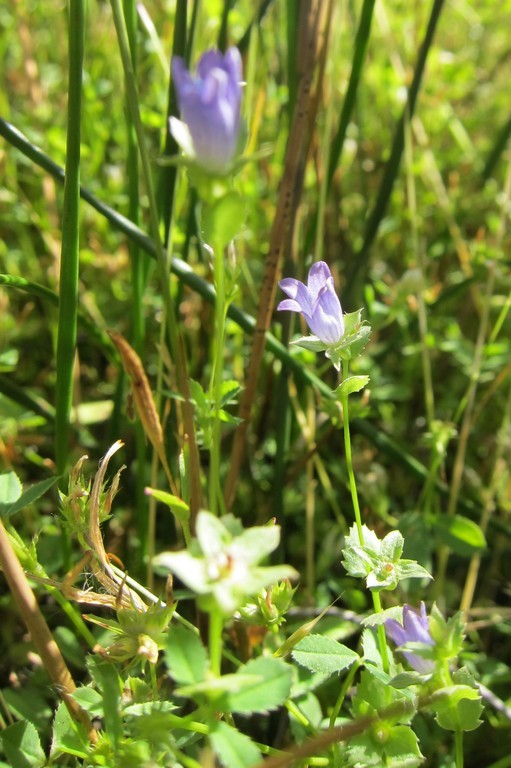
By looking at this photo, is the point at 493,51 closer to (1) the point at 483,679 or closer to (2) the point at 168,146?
(2) the point at 168,146

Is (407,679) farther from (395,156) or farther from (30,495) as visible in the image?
(395,156)

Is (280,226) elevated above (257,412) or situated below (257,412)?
above

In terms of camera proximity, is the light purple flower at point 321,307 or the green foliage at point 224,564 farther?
the light purple flower at point 321,307

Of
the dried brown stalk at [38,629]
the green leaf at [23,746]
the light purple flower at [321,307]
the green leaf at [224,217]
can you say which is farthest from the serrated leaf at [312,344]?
the green leaf at [23,746]

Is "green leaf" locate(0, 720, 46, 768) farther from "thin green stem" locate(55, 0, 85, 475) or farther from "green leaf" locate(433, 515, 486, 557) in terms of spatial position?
"green leaf" locate(433, 515, 486, 557)

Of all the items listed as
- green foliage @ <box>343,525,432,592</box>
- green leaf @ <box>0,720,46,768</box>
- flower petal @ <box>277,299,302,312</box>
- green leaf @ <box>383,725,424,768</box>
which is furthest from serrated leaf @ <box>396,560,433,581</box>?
green leaf @ <box>0,720,46,768</box>

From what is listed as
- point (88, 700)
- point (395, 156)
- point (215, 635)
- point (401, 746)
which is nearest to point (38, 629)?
point (88, 700)

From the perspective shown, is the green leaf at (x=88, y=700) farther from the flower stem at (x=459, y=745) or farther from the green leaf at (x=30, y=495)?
the flower stem at (x=459, y=745)
